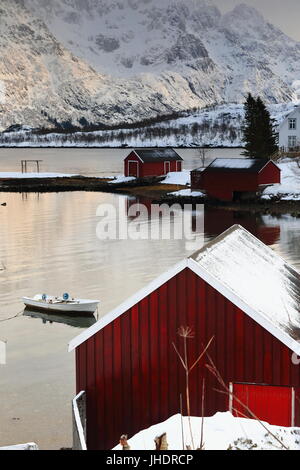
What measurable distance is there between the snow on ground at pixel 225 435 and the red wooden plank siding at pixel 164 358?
1.09 meters

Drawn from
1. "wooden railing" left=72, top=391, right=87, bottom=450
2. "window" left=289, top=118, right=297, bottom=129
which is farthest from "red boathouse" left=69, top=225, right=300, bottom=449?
"window" left=289, top=118, right=297, bottom=129

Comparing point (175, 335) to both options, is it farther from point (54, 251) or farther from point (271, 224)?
point (271, 224)

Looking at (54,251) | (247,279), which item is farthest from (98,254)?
(247,279)

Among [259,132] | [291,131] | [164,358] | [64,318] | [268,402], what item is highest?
[291,131]

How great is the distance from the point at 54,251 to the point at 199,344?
2982 centimetres

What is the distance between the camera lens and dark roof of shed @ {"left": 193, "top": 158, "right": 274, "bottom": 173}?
67.8 m

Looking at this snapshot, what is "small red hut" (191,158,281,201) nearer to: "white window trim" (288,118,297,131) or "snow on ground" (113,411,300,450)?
"white window trim" (288,118,297,131)

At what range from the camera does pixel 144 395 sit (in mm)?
12719

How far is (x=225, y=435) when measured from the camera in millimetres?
10633

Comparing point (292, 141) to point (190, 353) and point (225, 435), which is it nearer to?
point (190, 353)

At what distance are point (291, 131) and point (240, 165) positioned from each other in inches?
627

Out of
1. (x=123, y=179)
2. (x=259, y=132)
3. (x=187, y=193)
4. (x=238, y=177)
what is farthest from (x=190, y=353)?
(x=123, y=179)

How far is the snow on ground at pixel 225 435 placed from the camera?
989 cm
